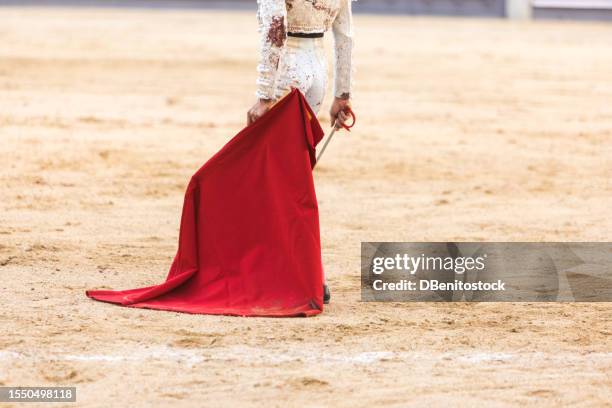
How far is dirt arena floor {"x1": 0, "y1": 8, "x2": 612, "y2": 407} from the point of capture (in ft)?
12.3

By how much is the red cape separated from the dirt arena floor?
135 millimetres

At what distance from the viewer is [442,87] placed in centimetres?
1280

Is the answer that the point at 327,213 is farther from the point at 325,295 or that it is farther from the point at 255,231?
the point at 255,231

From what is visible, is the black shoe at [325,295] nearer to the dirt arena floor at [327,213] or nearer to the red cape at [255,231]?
the dirt arena floor at [327,213]

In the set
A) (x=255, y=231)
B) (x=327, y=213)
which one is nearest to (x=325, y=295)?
(x=255, y=231)

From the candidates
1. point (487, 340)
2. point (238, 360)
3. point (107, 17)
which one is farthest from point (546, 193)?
point (107, 17)

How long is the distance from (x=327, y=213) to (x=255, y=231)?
224 centimetres

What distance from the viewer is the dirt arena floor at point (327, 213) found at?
3760 millimetres

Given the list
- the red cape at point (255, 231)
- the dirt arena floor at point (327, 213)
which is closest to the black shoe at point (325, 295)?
the dirt arena floor at point (327, 213)

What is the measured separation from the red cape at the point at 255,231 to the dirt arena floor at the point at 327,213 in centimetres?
13

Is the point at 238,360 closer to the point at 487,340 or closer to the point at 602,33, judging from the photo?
the point at 487,340

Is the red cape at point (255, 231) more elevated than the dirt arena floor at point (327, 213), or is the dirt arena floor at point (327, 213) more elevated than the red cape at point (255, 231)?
the red cape at point (255, 231)

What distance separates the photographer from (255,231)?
14.9 feet

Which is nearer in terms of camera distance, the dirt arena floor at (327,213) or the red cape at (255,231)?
the dirt arena floor at (327,213)
